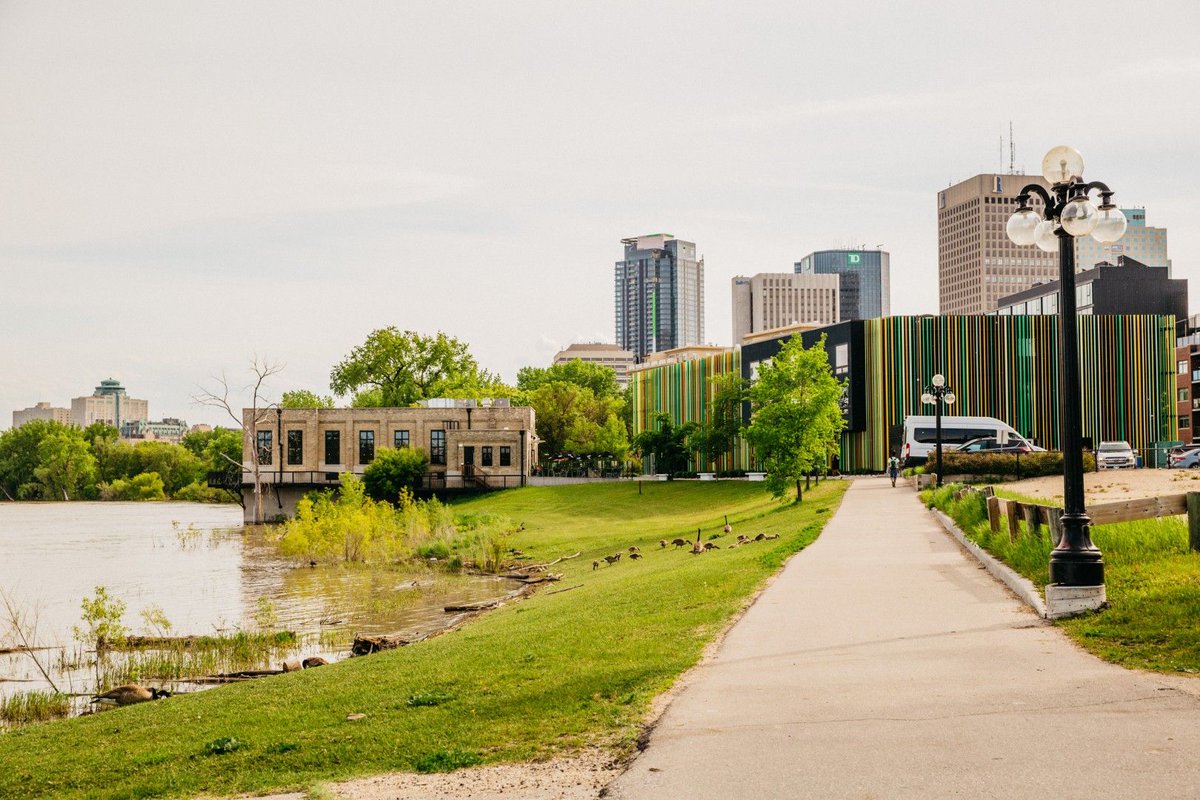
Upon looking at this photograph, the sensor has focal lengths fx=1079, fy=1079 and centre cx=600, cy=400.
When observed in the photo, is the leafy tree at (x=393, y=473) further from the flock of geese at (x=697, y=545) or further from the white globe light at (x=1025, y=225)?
the white globe light at (x=1025, y=225)

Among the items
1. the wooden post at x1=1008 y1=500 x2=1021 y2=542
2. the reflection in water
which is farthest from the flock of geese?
the wooden post at x1=1008 y1=500 x2=1021 y2=542

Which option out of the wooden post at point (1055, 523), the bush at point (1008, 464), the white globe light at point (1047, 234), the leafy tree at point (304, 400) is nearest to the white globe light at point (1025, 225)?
the white globe light at point (1047, 234)

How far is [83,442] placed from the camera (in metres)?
136

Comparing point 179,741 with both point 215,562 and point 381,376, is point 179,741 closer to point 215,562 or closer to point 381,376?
point 215,562

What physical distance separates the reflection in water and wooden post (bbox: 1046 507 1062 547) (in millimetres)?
11134

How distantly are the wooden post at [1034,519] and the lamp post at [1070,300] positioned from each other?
2617mm

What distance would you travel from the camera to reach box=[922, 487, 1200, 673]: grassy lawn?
9.68 metres

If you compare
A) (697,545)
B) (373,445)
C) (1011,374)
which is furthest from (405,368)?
(697,545)

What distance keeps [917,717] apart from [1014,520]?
10.4 meters

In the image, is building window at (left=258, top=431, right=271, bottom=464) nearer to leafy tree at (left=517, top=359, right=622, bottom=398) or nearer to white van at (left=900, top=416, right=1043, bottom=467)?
white van at (left=900, top=416, right=1043, bottom=467)

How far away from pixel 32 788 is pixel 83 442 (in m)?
141

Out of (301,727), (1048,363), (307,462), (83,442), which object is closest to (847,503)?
(301,727)

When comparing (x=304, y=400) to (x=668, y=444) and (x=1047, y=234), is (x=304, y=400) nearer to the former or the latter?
(x=668, y=444)

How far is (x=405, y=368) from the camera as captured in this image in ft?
330
